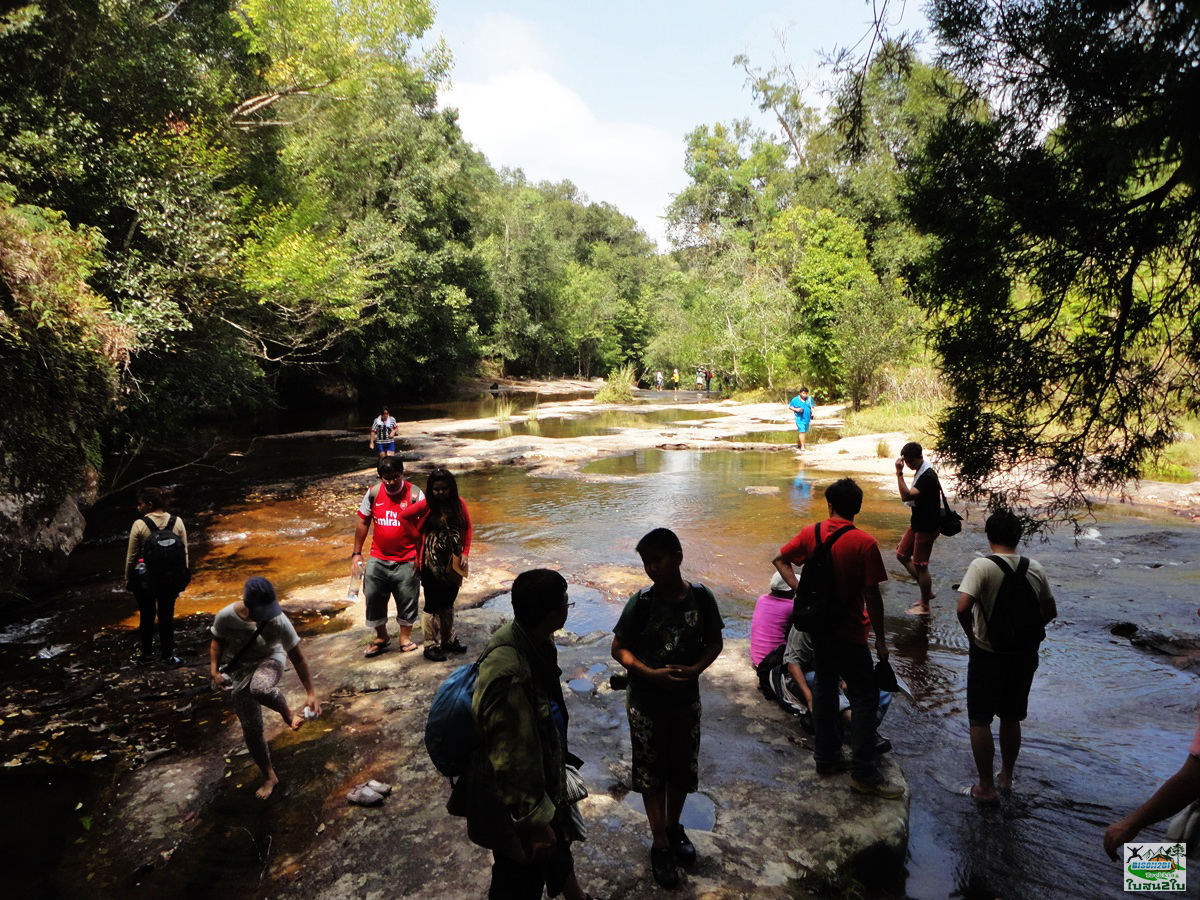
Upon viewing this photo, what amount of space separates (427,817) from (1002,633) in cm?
338

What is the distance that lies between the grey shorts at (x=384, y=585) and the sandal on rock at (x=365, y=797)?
2150 millimetres

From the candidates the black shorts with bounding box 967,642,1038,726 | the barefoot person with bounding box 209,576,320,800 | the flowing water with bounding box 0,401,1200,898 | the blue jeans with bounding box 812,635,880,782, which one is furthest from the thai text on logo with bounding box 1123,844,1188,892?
the barefoot person with bounding box 209,576,320,800

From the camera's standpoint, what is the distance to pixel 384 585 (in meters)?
6.07

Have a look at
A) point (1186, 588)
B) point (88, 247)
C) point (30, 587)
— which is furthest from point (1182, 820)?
point (88, 247)

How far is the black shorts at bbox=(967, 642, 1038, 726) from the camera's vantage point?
3984 mm

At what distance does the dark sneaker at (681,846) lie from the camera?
3363 millimetres

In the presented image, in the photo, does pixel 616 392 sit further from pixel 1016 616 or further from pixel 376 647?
pixel 1016 616

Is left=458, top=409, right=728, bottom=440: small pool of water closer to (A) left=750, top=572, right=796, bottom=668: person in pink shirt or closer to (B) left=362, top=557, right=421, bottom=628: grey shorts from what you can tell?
(B) left=362, top=557, right=421, bottom=628: grey shorts

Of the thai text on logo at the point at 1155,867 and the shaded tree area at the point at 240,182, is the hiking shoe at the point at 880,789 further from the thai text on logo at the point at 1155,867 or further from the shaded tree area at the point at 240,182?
the shaded tree area at the point at 240,182

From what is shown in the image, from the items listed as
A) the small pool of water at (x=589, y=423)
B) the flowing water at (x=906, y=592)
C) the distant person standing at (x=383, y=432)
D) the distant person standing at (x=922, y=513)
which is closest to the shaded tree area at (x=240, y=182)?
the flowing water at (x=906, y=592)

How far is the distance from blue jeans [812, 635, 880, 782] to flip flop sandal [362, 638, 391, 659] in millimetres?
3892

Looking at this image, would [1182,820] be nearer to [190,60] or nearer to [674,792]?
[674,792]

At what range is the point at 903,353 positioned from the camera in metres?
25.4

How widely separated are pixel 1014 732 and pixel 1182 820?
1449 mm
